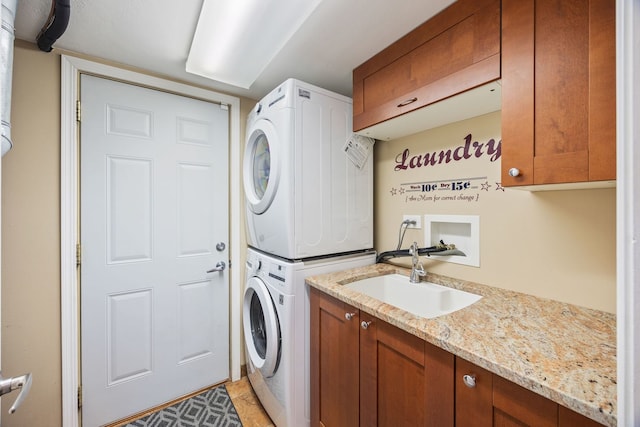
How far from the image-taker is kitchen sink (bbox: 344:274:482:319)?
130 cm

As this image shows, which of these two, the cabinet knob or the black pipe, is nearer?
the cabinet knob

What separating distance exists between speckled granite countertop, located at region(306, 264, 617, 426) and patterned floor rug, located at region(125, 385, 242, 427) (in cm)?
123

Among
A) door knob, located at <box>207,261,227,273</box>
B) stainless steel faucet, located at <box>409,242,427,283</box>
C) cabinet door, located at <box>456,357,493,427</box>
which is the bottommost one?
cabinet door, located at <box>456,357,493,427</box>

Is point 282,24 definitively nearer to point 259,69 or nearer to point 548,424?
point 259,69

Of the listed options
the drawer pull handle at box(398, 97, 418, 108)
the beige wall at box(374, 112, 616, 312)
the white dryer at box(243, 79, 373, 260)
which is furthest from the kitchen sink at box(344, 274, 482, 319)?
the drawer pull handle at box(398, 97, 418, 108)

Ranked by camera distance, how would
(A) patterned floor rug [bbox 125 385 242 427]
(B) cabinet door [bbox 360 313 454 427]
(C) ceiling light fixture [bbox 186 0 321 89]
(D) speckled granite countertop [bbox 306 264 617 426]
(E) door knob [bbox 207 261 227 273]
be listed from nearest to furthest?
(D) speckled granite countertop [bbox 306 264 617 426] → (B) cabinet door [bbox 360 313 454 427] → (C) ceiling light fixture [bbox 186 0 321 89] → (A) patterned floor rug [bbox 125 385 242 427] → (E) door knob [bbox 207 261 227 273]

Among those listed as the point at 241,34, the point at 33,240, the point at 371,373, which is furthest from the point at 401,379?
the point at 33,240

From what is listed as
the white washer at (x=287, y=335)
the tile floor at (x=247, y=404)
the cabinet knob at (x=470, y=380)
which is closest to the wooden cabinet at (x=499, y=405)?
the cabinet knob at (x=470, y=380)

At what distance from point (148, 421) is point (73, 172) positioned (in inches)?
61.9

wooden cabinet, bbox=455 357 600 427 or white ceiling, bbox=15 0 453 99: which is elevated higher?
white ceiling, bbox=15 0 453 99

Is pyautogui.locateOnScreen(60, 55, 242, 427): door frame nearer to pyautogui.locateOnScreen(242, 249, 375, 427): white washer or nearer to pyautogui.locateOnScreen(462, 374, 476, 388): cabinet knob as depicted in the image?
pyautogui.locateOnScreen(242, 249, 375, 427): white washer

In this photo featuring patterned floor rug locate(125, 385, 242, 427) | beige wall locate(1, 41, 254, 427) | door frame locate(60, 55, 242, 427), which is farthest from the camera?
patterned floor rug locate(125, 385, 242, 427)

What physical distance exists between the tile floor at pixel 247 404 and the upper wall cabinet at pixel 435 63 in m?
1.92

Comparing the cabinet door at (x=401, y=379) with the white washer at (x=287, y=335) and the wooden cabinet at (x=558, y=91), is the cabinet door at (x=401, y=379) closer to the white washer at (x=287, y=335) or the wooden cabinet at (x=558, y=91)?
the white washer at (x=287, y=335)
